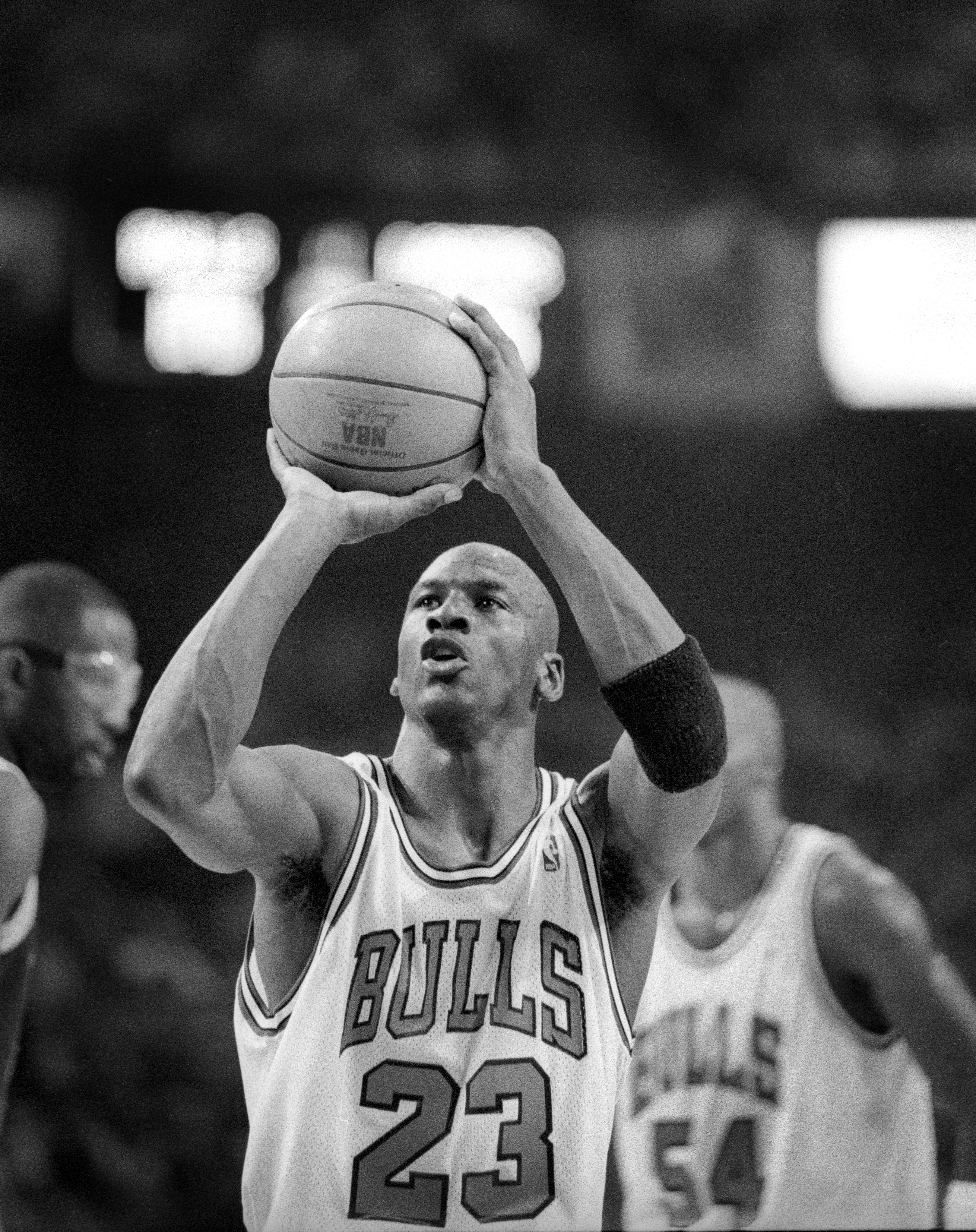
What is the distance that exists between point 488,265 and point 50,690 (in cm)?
239

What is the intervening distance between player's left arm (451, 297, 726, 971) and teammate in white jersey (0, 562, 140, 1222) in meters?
1.69

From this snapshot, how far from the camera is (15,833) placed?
3.31 metres

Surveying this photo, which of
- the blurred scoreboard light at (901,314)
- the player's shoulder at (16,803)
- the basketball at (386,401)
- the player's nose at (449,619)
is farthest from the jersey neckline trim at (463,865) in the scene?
the blurred scoreboard light at (901,314)

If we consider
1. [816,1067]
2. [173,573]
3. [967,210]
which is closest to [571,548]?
[816,1067]

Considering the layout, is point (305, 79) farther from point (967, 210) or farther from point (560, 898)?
point (560, 898)

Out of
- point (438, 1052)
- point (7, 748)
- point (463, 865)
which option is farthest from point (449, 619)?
point (7, 748)

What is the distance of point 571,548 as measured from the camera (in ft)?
7.73

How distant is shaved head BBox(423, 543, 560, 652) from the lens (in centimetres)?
265

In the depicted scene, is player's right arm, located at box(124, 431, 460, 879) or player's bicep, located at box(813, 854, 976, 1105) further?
player's bicep, located at box(813, 854, 976, 1105)

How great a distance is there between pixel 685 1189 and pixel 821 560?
255cm

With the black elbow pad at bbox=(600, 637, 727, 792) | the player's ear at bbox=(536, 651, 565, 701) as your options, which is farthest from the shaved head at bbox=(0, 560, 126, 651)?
the black elbow pad at bbox=(600, 637, 727, 792)

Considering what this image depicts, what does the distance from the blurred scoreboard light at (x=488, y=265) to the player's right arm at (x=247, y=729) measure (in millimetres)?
3403

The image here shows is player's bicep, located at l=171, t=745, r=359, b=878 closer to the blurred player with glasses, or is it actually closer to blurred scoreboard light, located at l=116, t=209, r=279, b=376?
the blurred player with glasses

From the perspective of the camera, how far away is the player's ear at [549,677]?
106 inches
